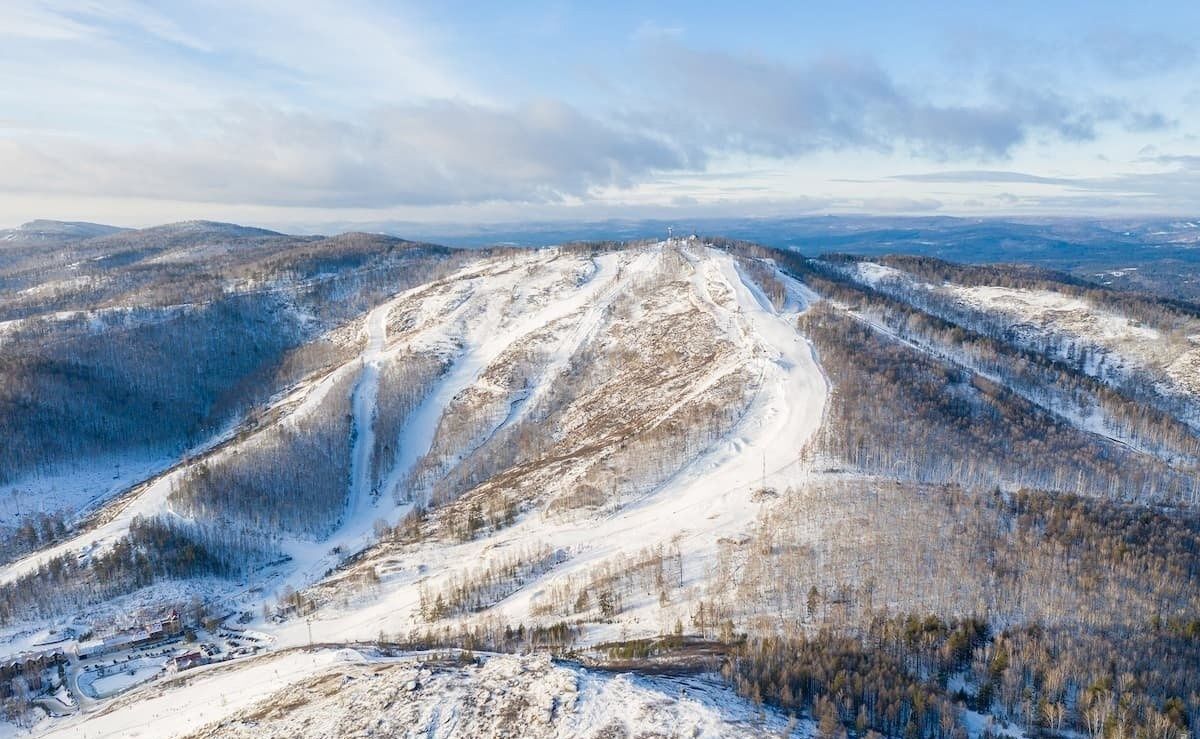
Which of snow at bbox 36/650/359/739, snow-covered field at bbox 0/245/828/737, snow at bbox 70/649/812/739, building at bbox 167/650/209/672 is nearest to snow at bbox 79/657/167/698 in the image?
snow-covered field at bbox 0/245/828/737

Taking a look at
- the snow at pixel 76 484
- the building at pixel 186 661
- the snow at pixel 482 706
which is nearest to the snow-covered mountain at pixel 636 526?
the snow at pixel 482 706

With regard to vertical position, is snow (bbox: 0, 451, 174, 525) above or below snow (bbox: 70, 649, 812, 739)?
below

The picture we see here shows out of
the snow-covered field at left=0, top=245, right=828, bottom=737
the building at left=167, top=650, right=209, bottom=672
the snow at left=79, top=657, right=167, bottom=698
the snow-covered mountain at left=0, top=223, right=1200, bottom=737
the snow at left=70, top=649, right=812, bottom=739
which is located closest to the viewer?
the snow at left=70, top=649, right=812, bottom=739

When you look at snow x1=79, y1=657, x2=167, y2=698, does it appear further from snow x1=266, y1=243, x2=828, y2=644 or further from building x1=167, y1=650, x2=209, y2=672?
snow x1=266, y1=243, x2=828, y2=644

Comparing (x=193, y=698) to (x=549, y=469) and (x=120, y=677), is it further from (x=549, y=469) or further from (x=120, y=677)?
(x=549, y=469)

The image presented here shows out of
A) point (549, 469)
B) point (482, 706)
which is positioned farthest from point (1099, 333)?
point (482, 706)

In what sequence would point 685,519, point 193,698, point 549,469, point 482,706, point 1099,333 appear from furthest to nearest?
point 1099,333 < point 549,469 < point 685,519 < point 193,698 < point 482,706

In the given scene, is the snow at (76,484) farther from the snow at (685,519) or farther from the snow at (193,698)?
the snow at (193,698)

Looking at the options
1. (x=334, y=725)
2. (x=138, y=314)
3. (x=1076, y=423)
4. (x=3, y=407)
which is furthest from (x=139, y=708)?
(x=138, y=314)

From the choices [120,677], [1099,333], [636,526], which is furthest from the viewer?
[1099,333]
